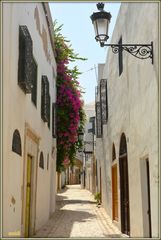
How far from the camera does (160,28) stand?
238 inches

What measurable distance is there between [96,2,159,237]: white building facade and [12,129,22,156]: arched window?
2.31m

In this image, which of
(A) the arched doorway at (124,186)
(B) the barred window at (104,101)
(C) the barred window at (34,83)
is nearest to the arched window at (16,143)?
(C) the barred window at (34,83)

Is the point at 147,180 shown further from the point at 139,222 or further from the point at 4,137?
the point at 4,137

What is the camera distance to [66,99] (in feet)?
56.4

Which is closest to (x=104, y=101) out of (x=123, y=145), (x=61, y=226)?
(x=123, y=145)

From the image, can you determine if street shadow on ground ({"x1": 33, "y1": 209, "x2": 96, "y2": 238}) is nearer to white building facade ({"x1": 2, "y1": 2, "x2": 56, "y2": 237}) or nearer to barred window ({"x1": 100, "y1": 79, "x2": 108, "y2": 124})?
white building facade ({"x1": 2, "y1": 2, "x2": 56, "y2": 237})

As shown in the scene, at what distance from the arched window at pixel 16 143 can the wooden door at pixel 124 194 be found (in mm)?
3862

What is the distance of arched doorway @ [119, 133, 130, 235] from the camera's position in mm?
10148

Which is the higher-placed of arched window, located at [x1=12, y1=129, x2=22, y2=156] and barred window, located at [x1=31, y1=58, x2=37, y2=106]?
barred window, located at [x1=31, y1=58, x2=37, y2=106]

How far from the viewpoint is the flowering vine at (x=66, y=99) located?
16930 millimetres

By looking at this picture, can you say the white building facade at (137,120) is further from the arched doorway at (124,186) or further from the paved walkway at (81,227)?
the paved walkway at (81,227)

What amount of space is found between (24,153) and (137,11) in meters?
3.69

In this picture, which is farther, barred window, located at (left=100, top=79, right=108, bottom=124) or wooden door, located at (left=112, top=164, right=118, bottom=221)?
barred window, located at (left=100, top=79, right=108, bottom=124)

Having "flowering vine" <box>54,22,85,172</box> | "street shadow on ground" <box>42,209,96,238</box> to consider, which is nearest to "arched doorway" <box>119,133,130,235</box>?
"street shadow on ground" <box>42,209,96,238</box>
